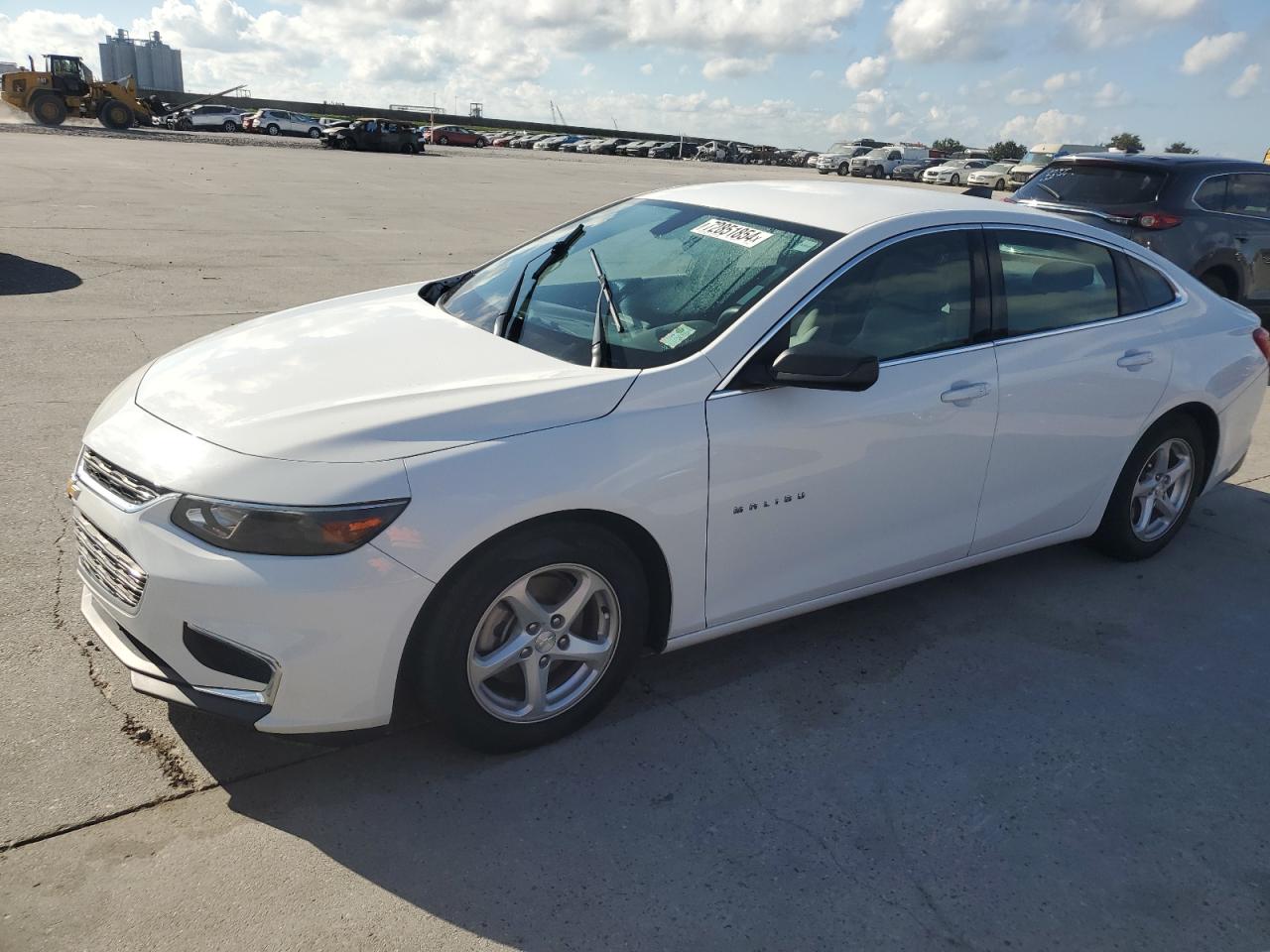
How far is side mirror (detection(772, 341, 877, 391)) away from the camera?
3.18 meters

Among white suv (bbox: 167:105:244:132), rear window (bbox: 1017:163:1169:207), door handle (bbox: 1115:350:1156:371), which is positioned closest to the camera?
door handle (bbox: 1115:350:1156:371)

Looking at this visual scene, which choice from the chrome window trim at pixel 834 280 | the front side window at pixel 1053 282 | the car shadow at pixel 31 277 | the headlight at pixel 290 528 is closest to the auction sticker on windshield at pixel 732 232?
the chrome window trim at pixel 834 280

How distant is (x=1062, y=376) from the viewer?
4078 mm

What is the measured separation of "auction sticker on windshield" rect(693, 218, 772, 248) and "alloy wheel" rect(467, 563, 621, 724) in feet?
4.72

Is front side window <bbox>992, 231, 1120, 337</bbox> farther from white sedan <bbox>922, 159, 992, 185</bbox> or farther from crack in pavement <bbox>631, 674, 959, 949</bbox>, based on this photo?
white sedan <bbox>922, 159, 992, 185</bbox>

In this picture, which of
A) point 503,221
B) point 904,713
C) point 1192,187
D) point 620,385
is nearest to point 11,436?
point 620,385

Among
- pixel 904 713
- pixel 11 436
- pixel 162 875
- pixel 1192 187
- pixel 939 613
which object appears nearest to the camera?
pixel 162 875

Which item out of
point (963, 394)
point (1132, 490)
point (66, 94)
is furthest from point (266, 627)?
point (66, 94)

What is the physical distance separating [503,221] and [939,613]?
1433 cm

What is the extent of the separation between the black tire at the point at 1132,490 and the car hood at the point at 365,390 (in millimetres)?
2661

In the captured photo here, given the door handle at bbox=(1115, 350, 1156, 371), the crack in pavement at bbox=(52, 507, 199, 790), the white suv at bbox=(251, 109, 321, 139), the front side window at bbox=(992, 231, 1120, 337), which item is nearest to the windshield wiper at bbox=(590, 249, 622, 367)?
the front side window at bbox=(992, 231, 1120, 337)

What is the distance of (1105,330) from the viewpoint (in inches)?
169

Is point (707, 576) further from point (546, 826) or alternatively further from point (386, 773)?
point (386, 773)

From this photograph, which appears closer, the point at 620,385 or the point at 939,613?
the point at 620,385
